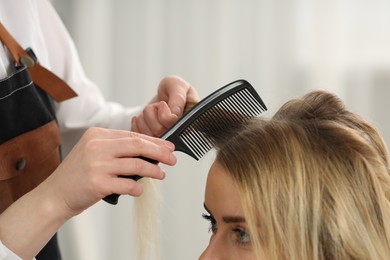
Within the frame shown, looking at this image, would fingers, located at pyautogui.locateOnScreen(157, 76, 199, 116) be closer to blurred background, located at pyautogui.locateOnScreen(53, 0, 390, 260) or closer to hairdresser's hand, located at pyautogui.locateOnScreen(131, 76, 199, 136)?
hairdresser's hand, located at pyautogui.locateOnScreen(131, 76, 199, 136)

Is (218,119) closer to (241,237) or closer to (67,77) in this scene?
(241,237)

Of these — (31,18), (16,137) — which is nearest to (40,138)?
(16,137)

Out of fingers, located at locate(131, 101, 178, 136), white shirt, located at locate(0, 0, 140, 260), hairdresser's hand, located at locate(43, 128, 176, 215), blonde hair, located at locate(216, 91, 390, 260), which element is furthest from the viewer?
white shirt, located at locate(0, 0, 140, 260)

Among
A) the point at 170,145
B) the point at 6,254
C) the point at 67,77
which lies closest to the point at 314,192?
the point at 170,145

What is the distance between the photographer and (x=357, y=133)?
1.11 metres

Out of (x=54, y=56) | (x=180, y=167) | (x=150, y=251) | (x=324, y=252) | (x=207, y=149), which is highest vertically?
(x=54, y=56)

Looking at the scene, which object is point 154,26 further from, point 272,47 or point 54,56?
point 54,56

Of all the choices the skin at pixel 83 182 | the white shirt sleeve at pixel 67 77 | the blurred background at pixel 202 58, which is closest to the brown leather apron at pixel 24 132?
the white shirt sleeve at pixel 67 77

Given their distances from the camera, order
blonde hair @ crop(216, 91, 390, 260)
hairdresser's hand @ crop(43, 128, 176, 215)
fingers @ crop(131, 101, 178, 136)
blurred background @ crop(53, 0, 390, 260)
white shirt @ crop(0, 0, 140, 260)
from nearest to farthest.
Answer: hairdresser's hand @ crop(43, 128, 176, 215)
blonde hair @ crop(216, 91, 390, 260)
fingers @ crop(131, 101, 178, 136)
white shirt @ crop(0, 0, 140, 260)
blurred background @ crop(53, 0, 390, 260)

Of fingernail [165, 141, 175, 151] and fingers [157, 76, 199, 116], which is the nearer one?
fingernail [165, 141, 175, 151]

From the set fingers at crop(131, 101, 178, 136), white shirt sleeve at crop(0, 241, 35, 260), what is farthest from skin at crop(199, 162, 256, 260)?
white shirt sleeve at crop(0, 241, 35, 260)

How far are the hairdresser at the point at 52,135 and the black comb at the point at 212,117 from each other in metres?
0.06

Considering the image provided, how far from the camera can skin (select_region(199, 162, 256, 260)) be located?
108 cm

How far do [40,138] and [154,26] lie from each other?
45.5 inches
